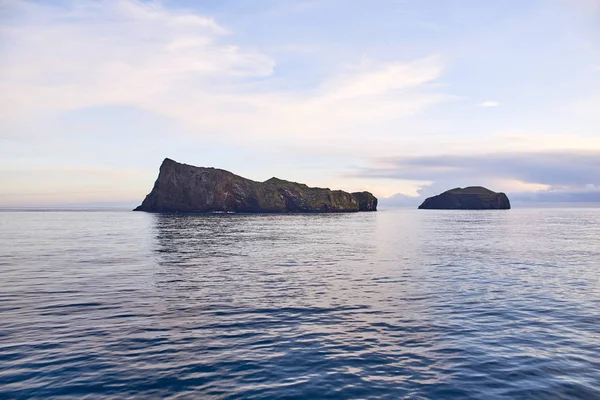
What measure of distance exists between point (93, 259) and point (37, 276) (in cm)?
962

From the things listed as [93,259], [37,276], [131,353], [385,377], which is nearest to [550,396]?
[385,377]

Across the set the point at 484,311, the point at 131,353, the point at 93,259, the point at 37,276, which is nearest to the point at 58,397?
the point at 131,353

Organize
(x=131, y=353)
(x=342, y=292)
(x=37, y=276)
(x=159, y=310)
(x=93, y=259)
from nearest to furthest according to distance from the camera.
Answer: (x=131, y=353) < (x=159, y=310) < (x=342, y=292) < (x=37, y=276) < (x=93, y=259)

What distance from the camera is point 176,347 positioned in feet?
49.2

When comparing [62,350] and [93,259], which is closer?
[62,350]

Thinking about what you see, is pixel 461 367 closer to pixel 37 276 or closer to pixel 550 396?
pixel 550 396

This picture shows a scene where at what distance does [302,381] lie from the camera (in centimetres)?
1223

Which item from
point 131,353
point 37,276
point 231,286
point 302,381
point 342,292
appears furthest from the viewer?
point 37,276

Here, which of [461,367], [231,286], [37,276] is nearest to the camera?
[461,367]

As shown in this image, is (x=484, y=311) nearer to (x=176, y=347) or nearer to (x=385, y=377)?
(x=385, y=377)

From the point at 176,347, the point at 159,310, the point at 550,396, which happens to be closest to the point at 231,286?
the point at 159,310

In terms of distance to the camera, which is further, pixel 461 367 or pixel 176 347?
pixel 176 347

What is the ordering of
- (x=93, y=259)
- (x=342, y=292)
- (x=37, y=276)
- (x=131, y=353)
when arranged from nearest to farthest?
1. (x=131, y=353)
2. (x=342, y=292)
3. (x=37, y=276)
4. (x=93, y=259)

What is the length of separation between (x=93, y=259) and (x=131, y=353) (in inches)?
1161
